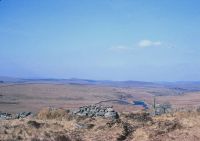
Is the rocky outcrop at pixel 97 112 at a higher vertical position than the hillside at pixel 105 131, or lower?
higher

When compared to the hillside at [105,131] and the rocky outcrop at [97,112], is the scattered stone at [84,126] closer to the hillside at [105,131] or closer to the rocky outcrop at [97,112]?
the hillside at [105,131]

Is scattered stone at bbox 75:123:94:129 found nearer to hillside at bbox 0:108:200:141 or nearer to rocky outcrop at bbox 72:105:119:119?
hillside at bbox 0:108:200:141

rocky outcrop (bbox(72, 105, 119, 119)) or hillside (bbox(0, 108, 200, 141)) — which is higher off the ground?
rocky outcrop (bbox(72, 105, 119, 119))

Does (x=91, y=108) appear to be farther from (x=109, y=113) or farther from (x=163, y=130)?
(x=163, y=130)

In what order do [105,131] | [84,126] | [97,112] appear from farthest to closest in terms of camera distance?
1. [97,112]
2. [84,126]
3. [105,131]

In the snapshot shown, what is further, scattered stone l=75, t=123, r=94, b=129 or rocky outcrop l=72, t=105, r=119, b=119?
rocky outcrop l=72, t=105, r=119, b=119

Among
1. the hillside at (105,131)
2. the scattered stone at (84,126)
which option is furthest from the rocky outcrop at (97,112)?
the scattered stone at (84,126)

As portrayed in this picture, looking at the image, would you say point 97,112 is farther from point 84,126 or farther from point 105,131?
point 105,131

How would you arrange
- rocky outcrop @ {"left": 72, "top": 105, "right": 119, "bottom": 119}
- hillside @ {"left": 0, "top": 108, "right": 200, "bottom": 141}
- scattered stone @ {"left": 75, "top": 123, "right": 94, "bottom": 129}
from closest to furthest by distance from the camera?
hillside @ {"left": 0, "top": 108, "right": 200, "bottom": 141}
scattered stone @ {"left": 75, "top": 123, "right": 94, "bottom": 129}
rocky outcrop @ {"left": 72, "top": 105, "right": 119, "bottom": 119}

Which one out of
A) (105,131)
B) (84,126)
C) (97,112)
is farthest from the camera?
(97,112)

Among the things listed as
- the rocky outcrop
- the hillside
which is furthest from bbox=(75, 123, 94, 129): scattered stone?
the rocky outcrop

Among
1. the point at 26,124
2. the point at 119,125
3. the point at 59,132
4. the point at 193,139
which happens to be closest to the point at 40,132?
the point at 59,132

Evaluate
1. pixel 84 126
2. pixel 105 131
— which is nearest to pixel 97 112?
pixel 84 126

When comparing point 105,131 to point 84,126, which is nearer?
point 105,131
